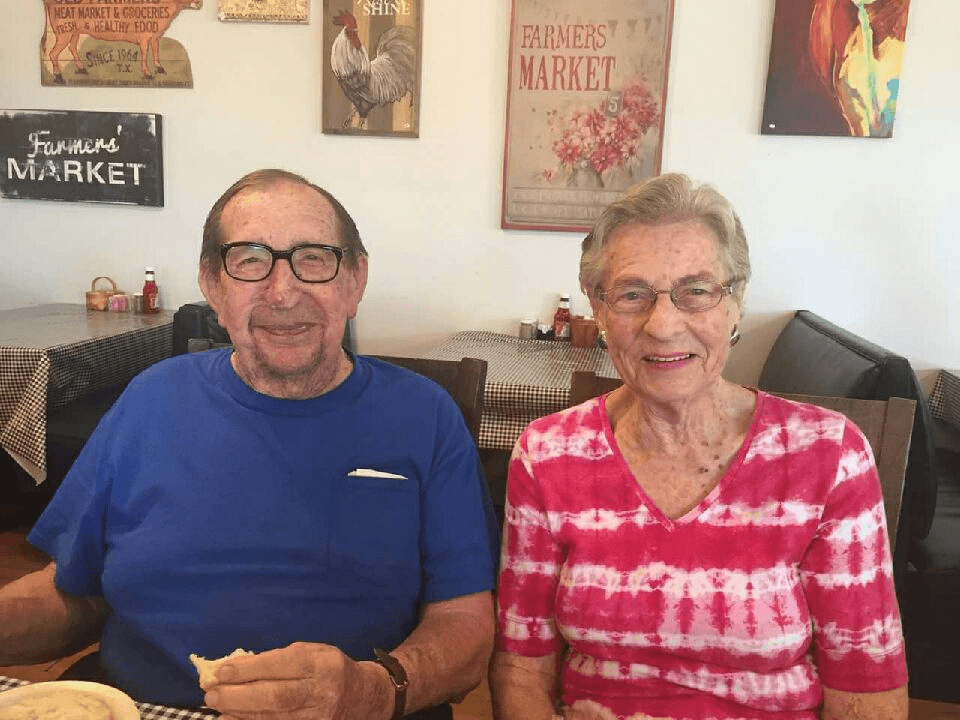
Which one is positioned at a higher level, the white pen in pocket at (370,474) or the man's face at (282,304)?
the man's face at (282,304)

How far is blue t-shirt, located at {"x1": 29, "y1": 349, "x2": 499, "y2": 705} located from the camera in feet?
3.84

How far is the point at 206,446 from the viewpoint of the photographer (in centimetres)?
121

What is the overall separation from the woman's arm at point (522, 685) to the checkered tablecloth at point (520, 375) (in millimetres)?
844

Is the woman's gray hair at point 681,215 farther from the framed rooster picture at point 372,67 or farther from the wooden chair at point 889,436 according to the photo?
the framed rooster picture at point 372,67

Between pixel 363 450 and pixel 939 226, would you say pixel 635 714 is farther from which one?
pixel 939 226

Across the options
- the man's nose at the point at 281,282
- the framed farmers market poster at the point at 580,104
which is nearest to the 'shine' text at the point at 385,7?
the framed farmers market poster at the point at 580,104

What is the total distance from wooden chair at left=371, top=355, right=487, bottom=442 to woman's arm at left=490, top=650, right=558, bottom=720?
361mm

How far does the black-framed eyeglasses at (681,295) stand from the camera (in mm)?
1126

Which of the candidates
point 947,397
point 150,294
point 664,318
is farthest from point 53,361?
point 947,397

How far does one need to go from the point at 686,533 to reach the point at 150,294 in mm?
2985

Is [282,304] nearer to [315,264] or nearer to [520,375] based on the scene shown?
[315,264]

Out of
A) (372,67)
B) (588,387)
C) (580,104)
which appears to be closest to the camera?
(588,387)

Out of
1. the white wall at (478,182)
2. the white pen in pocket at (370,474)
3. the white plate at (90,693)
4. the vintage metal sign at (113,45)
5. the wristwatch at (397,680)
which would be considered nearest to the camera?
the white plate at (90,693)

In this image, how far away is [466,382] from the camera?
1.38m
